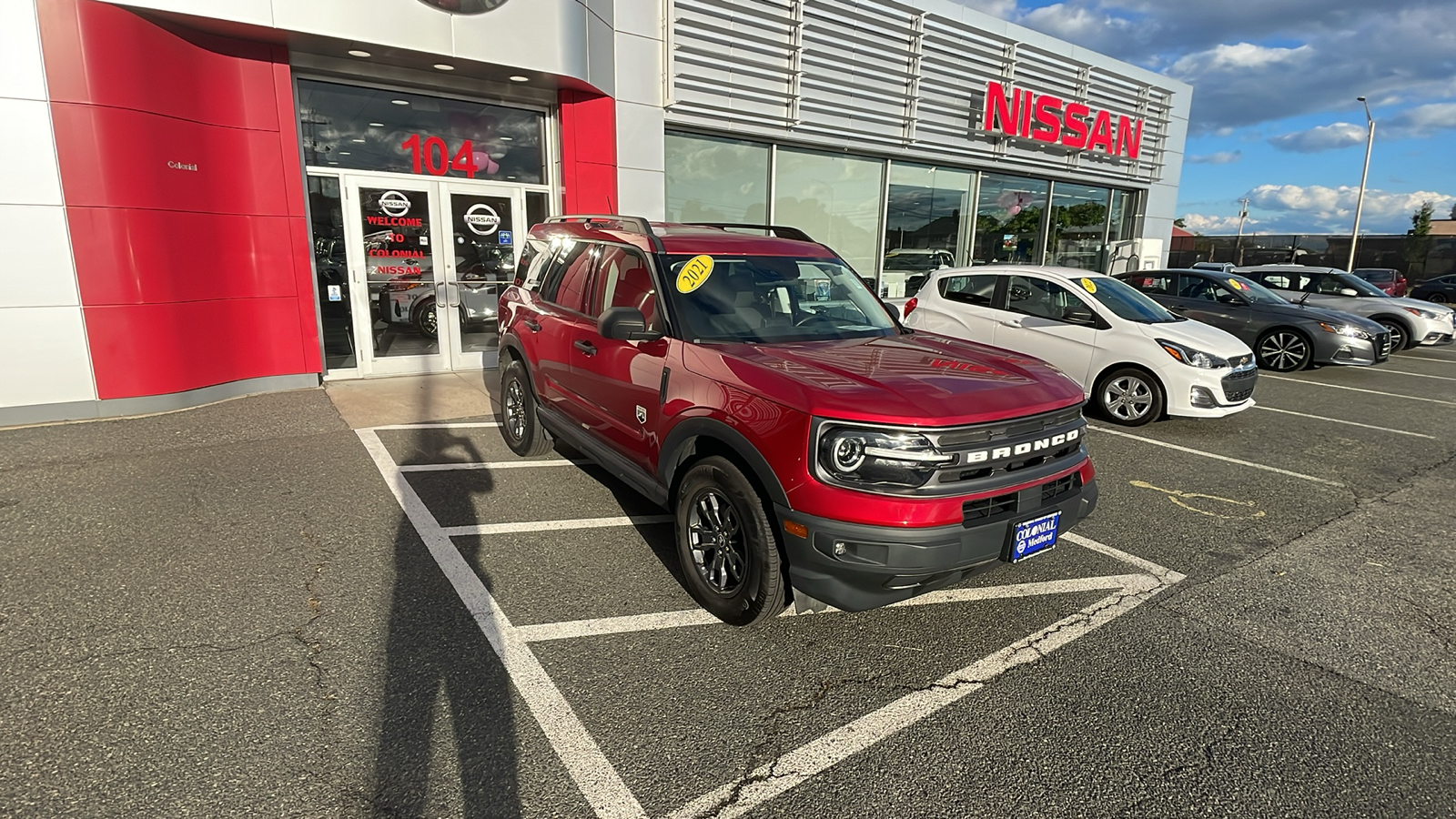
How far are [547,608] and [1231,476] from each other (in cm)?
565

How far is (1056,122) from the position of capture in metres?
15.6

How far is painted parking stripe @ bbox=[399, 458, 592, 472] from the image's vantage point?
5809 mm

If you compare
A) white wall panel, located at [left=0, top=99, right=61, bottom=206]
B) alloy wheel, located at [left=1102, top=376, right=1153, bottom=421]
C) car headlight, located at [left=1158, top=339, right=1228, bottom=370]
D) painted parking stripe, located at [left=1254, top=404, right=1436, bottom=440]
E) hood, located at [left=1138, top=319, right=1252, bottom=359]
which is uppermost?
white wall panel, located at [left=0, top=99, right=61, bottom=206]

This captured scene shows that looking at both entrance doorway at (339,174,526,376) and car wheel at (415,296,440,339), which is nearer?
entrance doorway at (339,174,526,376)

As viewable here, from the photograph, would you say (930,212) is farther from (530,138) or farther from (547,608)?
(547,608)

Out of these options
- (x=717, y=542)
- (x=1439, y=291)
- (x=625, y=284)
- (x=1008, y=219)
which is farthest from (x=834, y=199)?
(x=1439, y=291)

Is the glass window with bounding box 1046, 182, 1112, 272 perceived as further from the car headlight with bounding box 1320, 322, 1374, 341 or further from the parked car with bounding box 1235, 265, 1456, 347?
the car headlight with bounding box 1320, 322, 1374, 341

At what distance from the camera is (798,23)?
1144cm

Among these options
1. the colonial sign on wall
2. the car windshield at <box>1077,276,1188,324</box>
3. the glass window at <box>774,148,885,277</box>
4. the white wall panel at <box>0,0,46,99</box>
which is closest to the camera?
the white wall panel at <box>0,0,46,99</box>

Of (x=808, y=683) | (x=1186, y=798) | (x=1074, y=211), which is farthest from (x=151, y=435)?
(x=1074, y=211)

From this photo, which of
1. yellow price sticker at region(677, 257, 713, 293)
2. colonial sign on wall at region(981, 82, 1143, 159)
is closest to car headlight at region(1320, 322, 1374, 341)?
colonial sign on wall at region(981, 82, 1143, 159)

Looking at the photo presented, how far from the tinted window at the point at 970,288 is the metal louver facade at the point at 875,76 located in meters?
4.42

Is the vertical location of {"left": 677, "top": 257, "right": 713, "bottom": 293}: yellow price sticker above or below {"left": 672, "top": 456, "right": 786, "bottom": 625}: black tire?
above

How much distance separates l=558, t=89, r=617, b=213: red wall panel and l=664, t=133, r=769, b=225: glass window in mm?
1177
